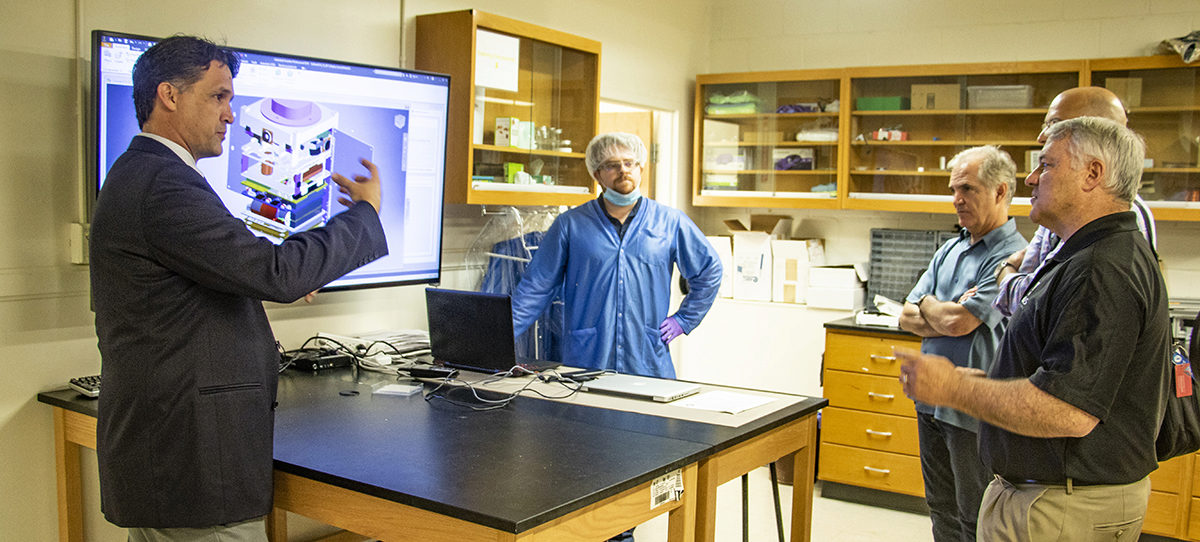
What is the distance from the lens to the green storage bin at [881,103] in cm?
493

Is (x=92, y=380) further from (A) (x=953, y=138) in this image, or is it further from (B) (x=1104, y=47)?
(B) (x=1104, y=47)

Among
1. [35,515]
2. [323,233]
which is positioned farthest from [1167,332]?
[35,515]

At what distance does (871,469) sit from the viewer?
4484 mm

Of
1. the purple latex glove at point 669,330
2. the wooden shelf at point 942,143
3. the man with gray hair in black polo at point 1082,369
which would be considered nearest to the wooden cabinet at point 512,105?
the purple latex glove at point 669,330

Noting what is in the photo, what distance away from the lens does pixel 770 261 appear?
5.28 metres

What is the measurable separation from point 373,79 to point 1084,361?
7.93 feet

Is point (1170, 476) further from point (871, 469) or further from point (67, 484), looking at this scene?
point (67, 484)

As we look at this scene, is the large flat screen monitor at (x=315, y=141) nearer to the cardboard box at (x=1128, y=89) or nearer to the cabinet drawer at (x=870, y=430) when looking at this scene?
the cabinet drawer at (x=870, y=430)

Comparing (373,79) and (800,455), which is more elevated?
(373,79)

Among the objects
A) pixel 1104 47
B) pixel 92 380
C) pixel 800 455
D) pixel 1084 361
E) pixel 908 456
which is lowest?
pixel 908 456

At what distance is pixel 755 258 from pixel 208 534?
12.6ft

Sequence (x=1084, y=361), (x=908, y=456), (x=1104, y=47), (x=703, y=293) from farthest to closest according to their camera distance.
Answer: (x=1104, y=47) → (x=908, y=456) → (x=703, y=293) → (x=1084, y=361)

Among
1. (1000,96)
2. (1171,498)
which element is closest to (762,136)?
(1000,96)

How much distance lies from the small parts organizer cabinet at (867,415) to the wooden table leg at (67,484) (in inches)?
124
